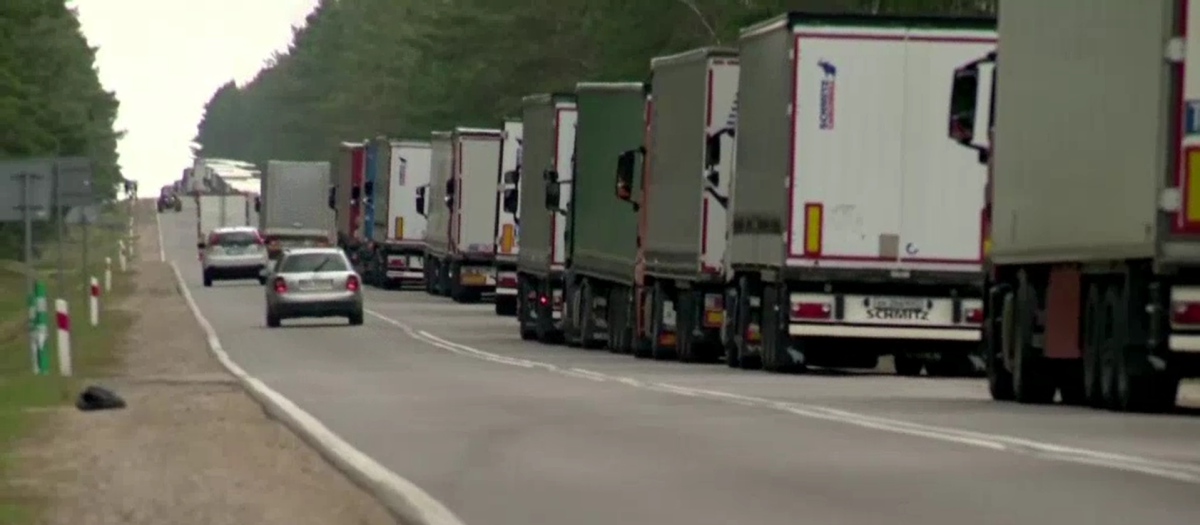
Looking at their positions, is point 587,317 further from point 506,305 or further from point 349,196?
point 349,196

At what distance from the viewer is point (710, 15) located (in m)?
81.2

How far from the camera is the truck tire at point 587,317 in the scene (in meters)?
42.7

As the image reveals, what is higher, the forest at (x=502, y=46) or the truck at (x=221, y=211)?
the forest at (x=502, y=46)

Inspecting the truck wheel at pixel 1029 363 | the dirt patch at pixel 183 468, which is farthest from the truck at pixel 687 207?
the truck wheel at pixel 1029 363

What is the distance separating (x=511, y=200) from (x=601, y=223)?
11.1m

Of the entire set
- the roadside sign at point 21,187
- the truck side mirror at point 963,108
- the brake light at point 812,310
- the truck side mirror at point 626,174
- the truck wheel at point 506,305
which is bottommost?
the truck wheel at point 506,305

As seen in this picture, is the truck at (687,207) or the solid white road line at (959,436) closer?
the solid white road line at (959,436)

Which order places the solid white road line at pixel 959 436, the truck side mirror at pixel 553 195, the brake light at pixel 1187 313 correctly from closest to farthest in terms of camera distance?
the solid white road line at pixel 959 436
the brake light at pixel 1187 313
the truck side mirror at pixel 553 195

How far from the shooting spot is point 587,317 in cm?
4269

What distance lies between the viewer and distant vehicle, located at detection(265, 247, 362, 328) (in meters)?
51.5

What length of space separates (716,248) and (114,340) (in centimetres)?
1451

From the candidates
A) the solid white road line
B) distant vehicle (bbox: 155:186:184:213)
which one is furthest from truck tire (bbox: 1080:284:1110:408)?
distant vehicle (bbox: 155:186:184:213)

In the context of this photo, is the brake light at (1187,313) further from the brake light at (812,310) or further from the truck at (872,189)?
the brake light at (812,310)

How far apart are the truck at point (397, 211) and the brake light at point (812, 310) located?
142 feet
